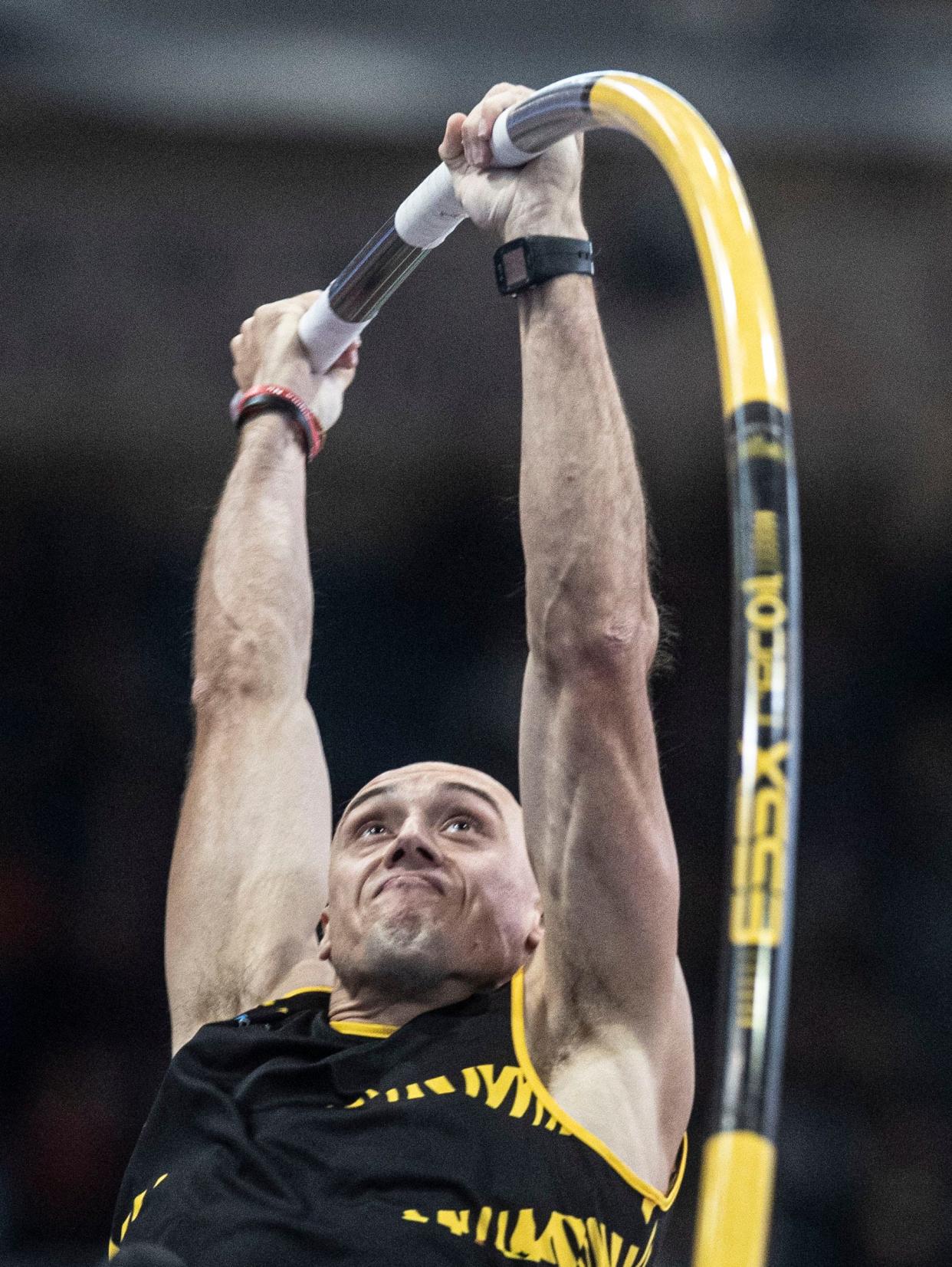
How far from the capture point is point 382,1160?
2160mm

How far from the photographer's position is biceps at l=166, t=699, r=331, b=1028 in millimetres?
2744

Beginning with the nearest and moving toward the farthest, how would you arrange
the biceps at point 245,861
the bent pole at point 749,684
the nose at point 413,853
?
the bent pole at point 749,684 < the nose at point 413,853 < the biceps at point 245,861

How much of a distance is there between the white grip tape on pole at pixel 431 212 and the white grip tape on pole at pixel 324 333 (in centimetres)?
36

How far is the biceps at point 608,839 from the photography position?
2.14 meters

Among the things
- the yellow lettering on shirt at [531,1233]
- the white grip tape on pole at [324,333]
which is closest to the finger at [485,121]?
the white grip tape on pole at [324,333]

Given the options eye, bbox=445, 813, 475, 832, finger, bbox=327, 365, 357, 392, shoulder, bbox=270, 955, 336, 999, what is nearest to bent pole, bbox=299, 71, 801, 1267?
eye, bbox=445, 813, 475, 832

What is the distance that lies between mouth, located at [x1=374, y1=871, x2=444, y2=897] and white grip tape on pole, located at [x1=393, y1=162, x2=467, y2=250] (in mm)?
1113

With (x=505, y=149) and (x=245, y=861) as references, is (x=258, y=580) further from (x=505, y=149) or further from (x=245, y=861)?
(x=505, y=149)

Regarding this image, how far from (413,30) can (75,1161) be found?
367 cm

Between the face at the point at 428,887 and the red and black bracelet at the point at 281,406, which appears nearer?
the face at the point at 428,887

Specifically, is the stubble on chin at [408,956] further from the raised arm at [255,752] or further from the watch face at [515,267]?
the watch face at [515,267]

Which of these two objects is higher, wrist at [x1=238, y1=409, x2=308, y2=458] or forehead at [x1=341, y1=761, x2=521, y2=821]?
wrist at [x1=238, y1=409, x2=308, y2=458]

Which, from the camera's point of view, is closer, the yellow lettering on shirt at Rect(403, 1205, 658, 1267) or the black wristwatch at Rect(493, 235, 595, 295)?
the yellow lettering on shirt at Rect(403, 1205, 658, 1267)

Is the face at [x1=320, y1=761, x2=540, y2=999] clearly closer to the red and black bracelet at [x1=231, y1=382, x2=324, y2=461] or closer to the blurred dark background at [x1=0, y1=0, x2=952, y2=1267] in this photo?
the red and black bracelet at [x1=231, y1=382, x2=324, y2=461]
